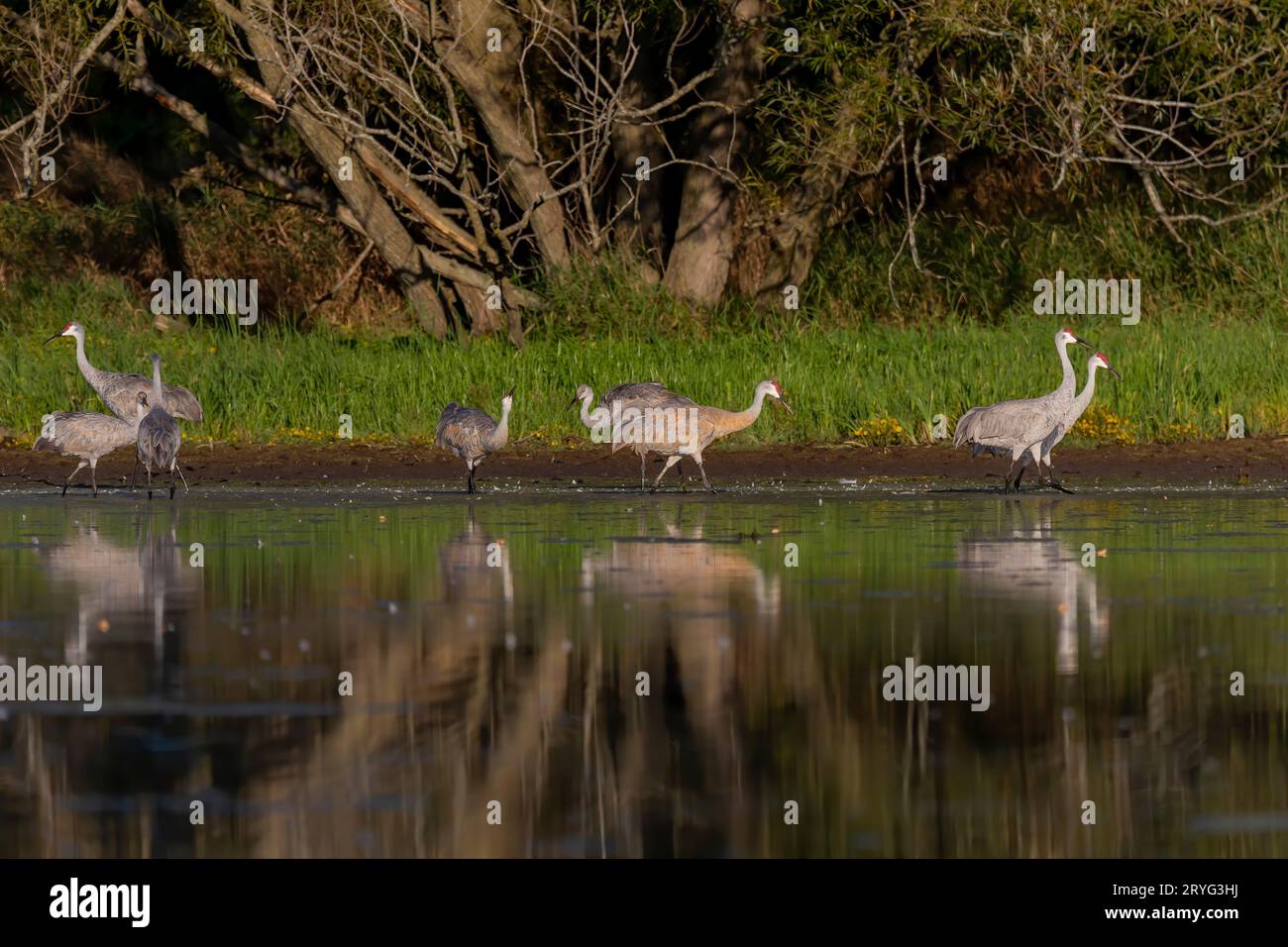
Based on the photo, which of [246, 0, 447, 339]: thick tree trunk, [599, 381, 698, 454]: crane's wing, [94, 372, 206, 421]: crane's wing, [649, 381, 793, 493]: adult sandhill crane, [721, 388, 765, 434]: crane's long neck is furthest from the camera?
[246, 0, 447, 339]: thick tree trunk

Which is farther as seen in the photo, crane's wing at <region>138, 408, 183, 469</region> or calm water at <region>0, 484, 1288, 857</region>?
crane's wing at <region>138, 408, 183, 469</region>

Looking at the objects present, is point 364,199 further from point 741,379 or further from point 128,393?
point 128,393

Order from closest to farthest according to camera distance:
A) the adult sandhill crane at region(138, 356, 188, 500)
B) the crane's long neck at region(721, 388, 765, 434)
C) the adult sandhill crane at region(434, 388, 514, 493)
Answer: the adult sandhill crane at region(138, 356, 188, 500), the adult sandhill crane at region(434, 388, 514, 493), the crane's long neck at region(721, 388, 765, 434)

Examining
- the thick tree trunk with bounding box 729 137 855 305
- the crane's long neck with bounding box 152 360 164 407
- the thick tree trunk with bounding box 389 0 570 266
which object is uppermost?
the thick tree trunk with bounding box 389 0 570 266

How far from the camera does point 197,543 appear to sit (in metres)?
14.4

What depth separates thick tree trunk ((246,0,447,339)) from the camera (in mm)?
24719

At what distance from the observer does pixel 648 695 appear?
851cm

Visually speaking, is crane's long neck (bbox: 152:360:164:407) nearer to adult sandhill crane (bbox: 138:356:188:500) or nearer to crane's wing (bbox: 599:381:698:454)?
adult sandhill crane (bbox: 138:356:188:500)

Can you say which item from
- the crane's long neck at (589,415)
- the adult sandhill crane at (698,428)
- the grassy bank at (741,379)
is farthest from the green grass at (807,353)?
the adult sandhill crane at (698,428)

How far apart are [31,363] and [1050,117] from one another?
1114 cm

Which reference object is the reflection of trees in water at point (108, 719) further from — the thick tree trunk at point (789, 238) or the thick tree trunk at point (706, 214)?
the thick tree trunk at point (789, 238)

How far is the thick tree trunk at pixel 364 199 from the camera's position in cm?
2472

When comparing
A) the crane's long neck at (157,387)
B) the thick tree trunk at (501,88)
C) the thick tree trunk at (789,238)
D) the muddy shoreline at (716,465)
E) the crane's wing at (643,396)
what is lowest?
the muddy shoreline at (716,465)

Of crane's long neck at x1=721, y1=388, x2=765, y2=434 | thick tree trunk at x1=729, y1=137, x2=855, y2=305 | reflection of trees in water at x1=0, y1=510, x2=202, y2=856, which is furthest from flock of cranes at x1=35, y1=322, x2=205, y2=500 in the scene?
thick tree trunk at x1=729, y1=137, x2=855, y2=305
